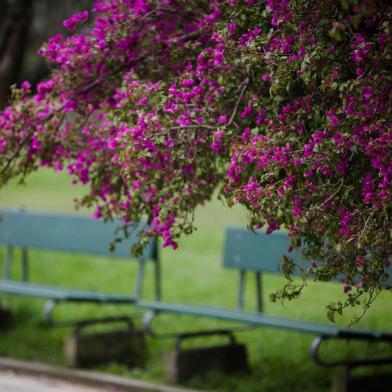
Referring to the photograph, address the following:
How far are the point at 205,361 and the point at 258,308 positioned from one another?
0.62 m

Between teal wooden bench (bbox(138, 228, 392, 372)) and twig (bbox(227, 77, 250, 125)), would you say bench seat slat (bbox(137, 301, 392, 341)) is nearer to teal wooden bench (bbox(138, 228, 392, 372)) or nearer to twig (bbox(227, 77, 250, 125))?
teal wooden bench (bbox(138, 228, 392, 372))

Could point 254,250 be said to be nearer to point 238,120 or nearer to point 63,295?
point 63,295

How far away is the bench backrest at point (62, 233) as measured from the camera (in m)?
7.44

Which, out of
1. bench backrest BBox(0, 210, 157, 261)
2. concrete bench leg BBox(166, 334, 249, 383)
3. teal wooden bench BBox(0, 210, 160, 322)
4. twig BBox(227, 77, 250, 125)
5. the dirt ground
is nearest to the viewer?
twig BBox(227, 77, 250, 125)

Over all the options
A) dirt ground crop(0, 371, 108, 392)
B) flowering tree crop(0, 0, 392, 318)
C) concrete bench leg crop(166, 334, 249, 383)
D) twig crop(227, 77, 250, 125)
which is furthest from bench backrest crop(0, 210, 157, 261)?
twig crop(227, 77, 250, 125)

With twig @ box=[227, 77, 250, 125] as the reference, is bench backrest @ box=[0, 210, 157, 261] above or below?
below

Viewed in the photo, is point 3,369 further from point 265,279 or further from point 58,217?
point 265,279

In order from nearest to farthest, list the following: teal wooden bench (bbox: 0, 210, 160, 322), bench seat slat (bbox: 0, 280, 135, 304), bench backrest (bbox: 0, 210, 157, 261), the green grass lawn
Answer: the green grass lawn, bench seat slat (bbox: 0, 280, 135, 304), teal wooden bench (bbox: 0, 210, 160, 322), bench backrest (bbox: 0, 210, 157, 261)

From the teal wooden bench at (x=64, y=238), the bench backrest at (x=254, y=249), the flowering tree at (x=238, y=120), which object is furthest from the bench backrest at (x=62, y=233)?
the flowering tree at (x=238, y=120)

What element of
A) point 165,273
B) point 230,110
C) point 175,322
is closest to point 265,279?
point 165,273

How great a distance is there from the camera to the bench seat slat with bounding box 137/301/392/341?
212 inches

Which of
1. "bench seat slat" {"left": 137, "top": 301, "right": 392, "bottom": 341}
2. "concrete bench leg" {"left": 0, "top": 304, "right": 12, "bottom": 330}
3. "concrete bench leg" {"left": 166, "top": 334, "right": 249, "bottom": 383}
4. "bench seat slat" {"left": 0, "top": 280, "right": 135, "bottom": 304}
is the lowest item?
"concrete bench leg" {"left": 166, "top": 334, "right": 249, "bottom": 383}

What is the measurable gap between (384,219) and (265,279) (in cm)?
582

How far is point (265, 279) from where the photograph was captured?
939 centimetres
